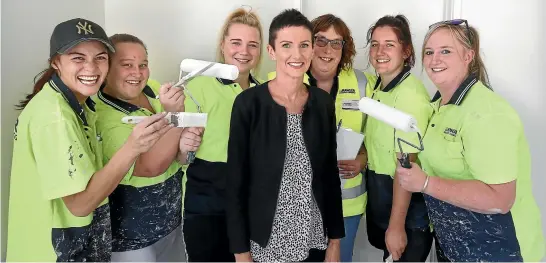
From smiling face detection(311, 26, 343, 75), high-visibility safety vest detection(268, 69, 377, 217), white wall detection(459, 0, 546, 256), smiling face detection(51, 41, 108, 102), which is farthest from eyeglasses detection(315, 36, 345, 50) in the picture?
smiling face detection(51, 41, 108, 102)

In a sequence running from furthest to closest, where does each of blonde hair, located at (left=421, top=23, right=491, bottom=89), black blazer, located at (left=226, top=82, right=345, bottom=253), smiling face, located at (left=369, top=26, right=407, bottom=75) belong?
smiling face, located at (left=369, top=26, right=407, bottom=75), blonde hair, located at (left=421, top=23, right=491, bottom=89), black blazer, located at (left=226, top=82, right=345, bottom=253)

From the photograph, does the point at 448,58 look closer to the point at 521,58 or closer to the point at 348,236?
the point at 521,58

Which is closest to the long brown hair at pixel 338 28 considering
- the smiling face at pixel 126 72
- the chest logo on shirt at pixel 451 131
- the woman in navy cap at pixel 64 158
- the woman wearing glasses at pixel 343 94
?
the woman wearing glasses at pixel 343 94

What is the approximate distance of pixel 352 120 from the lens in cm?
185

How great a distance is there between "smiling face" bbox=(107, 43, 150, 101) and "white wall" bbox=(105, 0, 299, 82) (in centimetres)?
52

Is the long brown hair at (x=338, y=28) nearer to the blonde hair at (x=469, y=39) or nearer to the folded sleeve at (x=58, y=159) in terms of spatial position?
the blonde hair at (x=469, y=39)

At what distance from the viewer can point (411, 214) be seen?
5.62 feet

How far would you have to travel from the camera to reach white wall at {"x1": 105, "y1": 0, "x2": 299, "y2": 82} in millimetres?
2158

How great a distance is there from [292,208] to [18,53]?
1.08 metres

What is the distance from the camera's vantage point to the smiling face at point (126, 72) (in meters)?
1.64

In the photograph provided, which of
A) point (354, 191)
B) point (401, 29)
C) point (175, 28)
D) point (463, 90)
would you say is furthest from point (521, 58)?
point (175, 28)

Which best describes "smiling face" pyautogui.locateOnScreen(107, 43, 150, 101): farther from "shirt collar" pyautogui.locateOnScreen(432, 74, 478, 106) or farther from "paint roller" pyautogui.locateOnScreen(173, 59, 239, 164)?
"shirt collar" pyautogui.locateOnScreen(432, 74, 478, 106)

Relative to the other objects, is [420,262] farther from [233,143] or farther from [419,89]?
[233,143]

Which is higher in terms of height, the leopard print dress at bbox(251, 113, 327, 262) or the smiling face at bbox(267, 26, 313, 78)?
the smiling face at bbox(267, 26, 313, 78)
